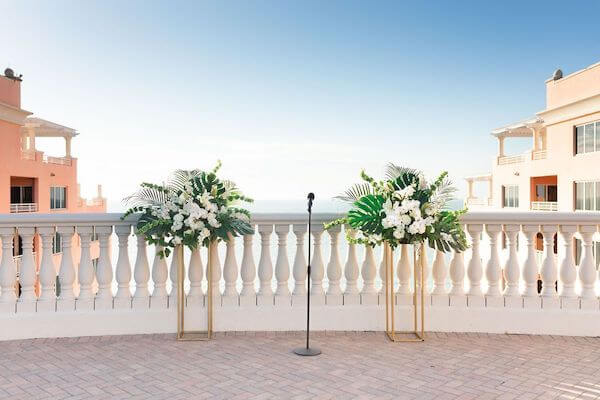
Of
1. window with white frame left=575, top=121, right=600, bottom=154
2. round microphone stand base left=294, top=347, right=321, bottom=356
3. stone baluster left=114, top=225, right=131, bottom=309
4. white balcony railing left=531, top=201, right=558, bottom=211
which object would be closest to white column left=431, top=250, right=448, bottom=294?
round microphone stand base left=294, top=347, right=321, bottom=356

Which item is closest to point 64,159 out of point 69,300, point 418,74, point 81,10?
point 81,10

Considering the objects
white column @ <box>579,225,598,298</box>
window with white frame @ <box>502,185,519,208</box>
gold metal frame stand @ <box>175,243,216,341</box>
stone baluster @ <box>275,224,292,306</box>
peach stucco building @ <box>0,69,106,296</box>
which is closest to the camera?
gold metal frame stand @ <box>175,243,216,341</box>

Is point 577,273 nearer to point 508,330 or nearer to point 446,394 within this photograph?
point 508,330

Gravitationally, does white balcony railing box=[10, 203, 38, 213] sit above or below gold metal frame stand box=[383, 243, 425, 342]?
above

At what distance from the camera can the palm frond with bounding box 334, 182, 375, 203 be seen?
513cm

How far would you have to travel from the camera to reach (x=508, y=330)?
527cm

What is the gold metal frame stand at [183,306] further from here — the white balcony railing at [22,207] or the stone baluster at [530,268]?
the white balcony railing at [22,207]

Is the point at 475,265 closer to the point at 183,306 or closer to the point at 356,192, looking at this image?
the point at 356,192

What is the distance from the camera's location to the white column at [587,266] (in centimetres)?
514

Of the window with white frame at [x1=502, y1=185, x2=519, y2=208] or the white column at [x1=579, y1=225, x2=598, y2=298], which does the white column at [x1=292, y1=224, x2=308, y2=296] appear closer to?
the white column at [x1=579, y1=225, x2=598, y2=298]

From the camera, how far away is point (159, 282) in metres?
5.22

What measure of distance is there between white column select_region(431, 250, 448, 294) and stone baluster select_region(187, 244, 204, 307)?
2.48 metres

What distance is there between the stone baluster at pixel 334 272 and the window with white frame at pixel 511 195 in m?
30.7

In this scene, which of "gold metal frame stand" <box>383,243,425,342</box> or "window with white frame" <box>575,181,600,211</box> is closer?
"gold metal frame stand" <box>383,243,425,342</box>
